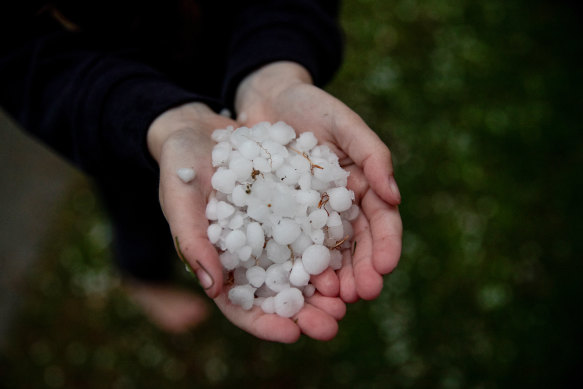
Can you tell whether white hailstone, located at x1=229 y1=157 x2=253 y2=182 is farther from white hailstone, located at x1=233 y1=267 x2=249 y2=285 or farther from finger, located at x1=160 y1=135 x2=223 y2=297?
white hailstone, located at x1=233 y1=267 x2=249 y2=285

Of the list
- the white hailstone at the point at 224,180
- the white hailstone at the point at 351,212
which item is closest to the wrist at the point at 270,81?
the white hailstone at the point at 224,180

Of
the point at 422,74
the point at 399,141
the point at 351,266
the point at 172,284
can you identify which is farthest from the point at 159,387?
the point at 422,74

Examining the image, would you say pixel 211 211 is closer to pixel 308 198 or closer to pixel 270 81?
pixel 308 198

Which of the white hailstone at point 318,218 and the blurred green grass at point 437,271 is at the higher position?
the white hailstone at point 318,218

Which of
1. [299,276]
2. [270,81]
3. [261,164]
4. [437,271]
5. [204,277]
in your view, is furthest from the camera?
[437,271]

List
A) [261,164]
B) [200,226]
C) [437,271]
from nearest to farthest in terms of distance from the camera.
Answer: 1. [200,226]
2. [261,164]
3. [437,271]

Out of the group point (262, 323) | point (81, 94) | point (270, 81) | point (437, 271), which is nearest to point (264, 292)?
point (262, 323)

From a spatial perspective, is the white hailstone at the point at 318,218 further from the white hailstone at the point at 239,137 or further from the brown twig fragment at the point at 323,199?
the white hailstone at the point at 239,137
